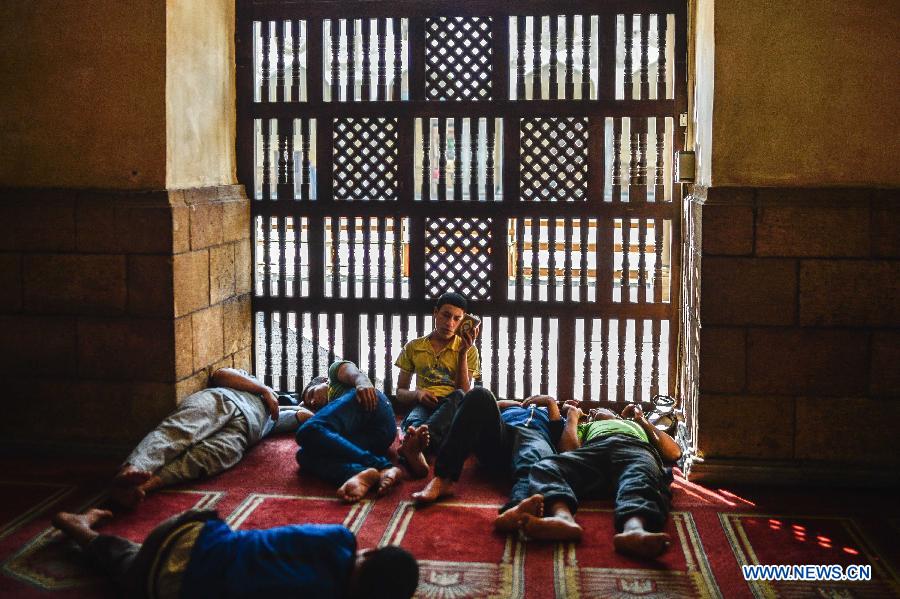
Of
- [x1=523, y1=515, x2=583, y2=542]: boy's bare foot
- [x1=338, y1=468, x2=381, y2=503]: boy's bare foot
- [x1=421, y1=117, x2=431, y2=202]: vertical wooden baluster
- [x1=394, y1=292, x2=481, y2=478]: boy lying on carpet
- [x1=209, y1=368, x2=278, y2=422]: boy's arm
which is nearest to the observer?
[x1=523, y1=515, x2=583, y2=542]: boy's bare foot

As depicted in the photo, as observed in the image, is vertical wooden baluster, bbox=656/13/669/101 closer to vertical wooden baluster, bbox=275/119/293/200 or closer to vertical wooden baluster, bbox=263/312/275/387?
vertical wooden baluster, bbox=275/119/293/200

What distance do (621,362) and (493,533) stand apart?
2079 millimetres

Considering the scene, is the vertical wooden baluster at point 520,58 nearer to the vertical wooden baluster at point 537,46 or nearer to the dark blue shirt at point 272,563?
the vertical wooden baluster at point 537,46

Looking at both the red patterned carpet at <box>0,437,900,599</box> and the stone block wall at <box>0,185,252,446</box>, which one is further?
the stone block wall at <box>0,185,252,446</box>

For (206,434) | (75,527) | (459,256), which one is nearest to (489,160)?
(459,256)

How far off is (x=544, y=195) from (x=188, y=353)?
2.26 metres

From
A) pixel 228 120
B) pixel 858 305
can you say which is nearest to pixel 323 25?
pixel 228 120

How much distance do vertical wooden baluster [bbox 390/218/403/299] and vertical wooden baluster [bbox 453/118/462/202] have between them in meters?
0.40

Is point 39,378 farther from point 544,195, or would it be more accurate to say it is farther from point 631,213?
point 631,213

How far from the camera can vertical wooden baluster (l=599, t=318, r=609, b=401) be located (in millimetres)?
5551

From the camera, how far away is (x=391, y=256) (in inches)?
226

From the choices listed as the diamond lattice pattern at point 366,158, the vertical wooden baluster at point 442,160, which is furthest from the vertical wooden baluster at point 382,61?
the vertical wooden baluster at point 442,160

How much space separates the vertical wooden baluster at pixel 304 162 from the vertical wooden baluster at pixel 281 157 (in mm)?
99

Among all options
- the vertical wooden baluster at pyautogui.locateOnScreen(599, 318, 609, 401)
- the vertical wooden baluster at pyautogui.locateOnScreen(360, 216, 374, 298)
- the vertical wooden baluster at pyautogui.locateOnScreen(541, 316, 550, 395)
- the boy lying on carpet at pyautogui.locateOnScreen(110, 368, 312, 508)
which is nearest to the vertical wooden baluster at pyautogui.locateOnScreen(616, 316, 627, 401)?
the vertical wooden baluster at pyautogui.locateOnScreen(599, 318, 609, 401)
